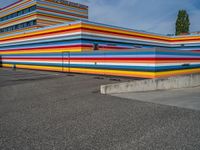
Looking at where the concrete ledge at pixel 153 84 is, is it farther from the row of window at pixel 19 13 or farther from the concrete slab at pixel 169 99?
the row of window at pixel 19 13

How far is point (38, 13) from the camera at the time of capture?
36906mm

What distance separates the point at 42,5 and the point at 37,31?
13160 millimetres

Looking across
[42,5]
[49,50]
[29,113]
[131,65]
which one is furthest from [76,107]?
[42,5]

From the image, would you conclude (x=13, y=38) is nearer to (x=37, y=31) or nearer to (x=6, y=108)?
(x=37, y=31)

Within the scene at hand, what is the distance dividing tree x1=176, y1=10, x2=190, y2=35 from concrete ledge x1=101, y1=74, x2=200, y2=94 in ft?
142

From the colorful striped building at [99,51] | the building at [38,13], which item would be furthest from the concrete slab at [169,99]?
the building at [38,13]

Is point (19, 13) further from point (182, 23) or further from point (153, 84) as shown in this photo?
point (182, 23)

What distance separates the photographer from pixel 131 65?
15.8 m

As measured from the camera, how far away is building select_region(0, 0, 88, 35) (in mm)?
37450

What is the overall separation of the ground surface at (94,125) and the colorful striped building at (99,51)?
22.5ft

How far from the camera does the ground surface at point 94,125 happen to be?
465cm

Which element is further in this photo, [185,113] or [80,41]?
[80,41]

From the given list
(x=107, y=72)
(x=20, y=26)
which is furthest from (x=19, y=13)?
(x=107, y=72)

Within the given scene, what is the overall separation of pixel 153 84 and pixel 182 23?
50177mm
